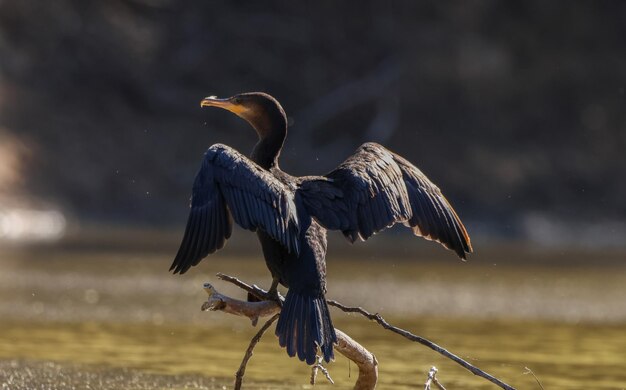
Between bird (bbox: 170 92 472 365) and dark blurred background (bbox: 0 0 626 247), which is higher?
dark blurred background (bbox: 0 0 626 247)

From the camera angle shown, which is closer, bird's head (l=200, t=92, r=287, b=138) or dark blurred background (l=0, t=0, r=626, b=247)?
bird's head (l=200, t=92, r=287, b=138)

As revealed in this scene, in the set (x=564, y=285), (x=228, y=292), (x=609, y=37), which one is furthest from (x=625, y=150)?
(x=228, y=292)

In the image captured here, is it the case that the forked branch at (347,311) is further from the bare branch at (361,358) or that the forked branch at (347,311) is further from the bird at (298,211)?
the bird at (298,211)

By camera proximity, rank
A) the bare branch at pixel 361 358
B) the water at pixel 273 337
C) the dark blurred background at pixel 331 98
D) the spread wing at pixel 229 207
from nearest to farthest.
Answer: the spread wing at pixel 229 207, the bare branch at pixel 361 358, the water at pixel 273 337, the dark blurred background at pixel 331 98

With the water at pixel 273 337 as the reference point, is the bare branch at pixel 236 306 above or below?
below

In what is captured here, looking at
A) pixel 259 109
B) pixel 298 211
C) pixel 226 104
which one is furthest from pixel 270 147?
pixel 298 211

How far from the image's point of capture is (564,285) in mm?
18000

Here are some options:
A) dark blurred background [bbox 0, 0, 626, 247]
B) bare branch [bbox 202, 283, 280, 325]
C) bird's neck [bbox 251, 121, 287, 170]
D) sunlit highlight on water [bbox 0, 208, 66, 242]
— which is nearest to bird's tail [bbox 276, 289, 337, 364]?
bare branch [bbox 202, 283, 280, 325]

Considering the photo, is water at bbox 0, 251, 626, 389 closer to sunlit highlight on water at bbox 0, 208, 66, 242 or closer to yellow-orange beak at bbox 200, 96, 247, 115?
yellow-orange beak at bbox 200, 96, 247, 115

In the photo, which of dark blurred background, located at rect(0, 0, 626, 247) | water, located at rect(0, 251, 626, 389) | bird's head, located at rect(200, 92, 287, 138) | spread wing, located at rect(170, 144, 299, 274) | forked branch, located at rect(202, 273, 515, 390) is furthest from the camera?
dark blurred background, located at rect(0, 0, 626, 247)

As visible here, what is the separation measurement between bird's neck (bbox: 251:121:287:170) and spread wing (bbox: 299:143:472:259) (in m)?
0.31

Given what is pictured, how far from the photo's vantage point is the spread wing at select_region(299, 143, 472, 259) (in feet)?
23.3

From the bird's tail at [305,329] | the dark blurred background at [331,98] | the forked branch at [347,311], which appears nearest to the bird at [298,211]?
the bird's tail at [305,329]

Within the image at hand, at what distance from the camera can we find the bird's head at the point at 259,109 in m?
7.50
